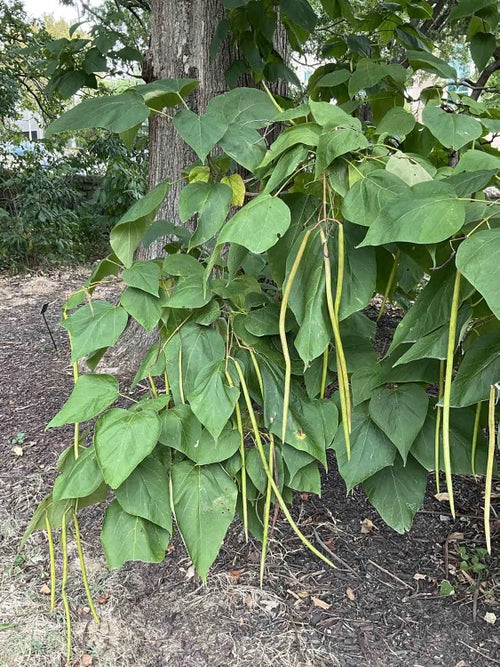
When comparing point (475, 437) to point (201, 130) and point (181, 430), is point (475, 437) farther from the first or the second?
point (201, 130)

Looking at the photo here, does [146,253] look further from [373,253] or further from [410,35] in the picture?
[373,253]

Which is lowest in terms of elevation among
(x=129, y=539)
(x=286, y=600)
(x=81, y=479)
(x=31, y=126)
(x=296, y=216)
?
(x=286, y=600)

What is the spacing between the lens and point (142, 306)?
3.22 feet

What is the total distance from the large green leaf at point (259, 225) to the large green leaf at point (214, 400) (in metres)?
0.25

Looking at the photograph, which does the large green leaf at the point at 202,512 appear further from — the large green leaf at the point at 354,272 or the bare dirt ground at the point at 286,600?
the bare dirt ground at the point at 286,600

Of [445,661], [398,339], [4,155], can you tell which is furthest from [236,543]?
[4,155]

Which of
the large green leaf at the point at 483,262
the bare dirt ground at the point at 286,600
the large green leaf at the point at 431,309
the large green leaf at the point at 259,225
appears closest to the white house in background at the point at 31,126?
the bare dirt ground at the point at 286,600

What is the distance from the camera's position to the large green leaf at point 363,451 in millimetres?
966

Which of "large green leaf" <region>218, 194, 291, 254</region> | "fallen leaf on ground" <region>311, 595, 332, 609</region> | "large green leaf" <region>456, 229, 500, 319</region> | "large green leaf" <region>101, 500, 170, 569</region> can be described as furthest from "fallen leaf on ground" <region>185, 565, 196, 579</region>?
"large green leaf" <region>456, 229, 500, 319</region>

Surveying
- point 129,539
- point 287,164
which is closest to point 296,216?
point 287,164

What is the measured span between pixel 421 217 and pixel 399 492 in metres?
0.57

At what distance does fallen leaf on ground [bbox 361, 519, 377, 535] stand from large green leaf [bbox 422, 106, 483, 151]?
131 cm

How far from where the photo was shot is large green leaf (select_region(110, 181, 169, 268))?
0.94 m

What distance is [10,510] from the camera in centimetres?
192
